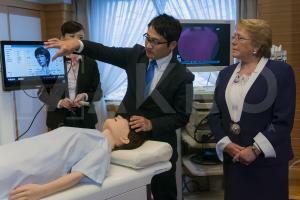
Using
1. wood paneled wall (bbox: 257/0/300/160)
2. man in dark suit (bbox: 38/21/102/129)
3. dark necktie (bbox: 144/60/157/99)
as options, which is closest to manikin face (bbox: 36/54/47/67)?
man in dark suit (bbox: 38/21/102/129)

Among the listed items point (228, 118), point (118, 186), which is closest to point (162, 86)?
point (228, 118)

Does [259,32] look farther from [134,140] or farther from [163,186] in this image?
[163,186]

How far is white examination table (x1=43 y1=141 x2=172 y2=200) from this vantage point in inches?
50.6

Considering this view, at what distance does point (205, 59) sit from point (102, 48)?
115 centimetres

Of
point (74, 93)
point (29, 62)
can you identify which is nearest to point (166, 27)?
point (29, 62)

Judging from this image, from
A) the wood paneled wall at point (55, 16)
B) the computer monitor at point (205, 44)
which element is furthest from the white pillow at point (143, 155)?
the wood paneled wall at point (55, 16)

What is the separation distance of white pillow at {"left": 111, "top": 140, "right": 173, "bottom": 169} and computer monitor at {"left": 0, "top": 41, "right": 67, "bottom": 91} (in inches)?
29.9

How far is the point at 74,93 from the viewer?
7.93 ft

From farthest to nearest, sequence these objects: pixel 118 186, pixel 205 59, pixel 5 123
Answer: pixel 205 59 → pixel 5 123 → pixel 118 186

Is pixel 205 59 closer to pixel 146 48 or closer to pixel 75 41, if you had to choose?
pixel 146 48

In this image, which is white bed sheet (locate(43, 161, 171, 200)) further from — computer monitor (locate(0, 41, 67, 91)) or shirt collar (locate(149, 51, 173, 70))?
computer monitor (locate(0, 41, 67, 91))

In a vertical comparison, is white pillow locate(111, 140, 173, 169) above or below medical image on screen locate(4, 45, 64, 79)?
below

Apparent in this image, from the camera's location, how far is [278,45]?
250cm

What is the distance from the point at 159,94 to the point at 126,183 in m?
0.55
